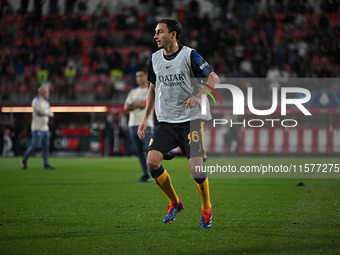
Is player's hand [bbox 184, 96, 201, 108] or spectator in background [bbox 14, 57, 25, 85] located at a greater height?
spectator in background [bbox 14, 57, 25, 85]

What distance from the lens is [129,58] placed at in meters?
26.9

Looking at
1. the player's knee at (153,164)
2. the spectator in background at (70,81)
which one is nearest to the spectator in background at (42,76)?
the spectator in background at (70,81)

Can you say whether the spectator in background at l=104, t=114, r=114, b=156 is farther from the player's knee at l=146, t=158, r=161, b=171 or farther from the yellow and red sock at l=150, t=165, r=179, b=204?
the player's knee at l=146, t=158, r=161, b=171

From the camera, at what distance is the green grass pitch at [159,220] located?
4.55 metres

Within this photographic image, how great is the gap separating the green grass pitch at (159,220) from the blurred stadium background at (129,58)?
44.3 feet

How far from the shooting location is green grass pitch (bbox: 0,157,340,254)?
455 centimetres

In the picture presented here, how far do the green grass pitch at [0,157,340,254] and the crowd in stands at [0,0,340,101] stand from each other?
15.8m

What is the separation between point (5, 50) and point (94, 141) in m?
8.51

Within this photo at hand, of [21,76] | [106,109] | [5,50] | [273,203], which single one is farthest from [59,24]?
[273,203]

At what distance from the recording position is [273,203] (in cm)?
758

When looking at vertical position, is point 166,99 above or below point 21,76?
below

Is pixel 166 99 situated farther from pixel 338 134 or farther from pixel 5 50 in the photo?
pixel 5 50

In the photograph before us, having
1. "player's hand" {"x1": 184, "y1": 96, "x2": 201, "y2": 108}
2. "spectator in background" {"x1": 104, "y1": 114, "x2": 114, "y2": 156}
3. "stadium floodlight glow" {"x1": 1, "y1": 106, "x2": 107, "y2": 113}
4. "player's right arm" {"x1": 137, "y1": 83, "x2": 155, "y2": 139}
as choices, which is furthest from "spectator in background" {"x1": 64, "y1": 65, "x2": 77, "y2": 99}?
"player's hand" {"x1": 184, "y1": 96, "x2": 201, "y2": 108}

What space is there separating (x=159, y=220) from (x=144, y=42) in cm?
2286
